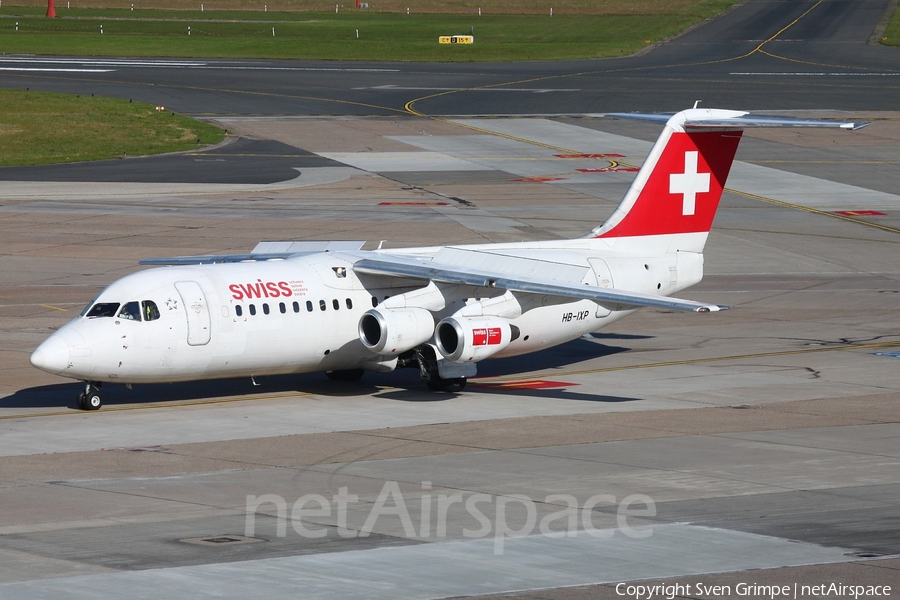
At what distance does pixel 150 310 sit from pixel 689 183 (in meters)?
14.1

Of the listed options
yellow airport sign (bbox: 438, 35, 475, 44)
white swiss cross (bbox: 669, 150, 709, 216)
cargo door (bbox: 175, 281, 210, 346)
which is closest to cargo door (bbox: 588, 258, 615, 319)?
white swiss cross (bbox: 669, 150, 709, 216)

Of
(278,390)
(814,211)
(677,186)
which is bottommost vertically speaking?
(278,390)

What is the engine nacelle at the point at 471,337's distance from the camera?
1088 inches

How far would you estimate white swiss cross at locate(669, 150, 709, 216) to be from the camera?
32.8m

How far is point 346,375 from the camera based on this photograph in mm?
30328

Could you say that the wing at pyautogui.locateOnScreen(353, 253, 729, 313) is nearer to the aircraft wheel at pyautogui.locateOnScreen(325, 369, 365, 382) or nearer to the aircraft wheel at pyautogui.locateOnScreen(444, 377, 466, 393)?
the aircraft wheel at pyautogui.locateOnScreen(444, 377, 466, 393)

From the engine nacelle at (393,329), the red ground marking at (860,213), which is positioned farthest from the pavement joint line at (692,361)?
the red ground marking at (860,213)

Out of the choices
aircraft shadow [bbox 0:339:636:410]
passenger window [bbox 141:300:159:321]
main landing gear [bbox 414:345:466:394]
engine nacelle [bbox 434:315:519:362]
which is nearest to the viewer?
passenger window [bbox 141:300:159:321]

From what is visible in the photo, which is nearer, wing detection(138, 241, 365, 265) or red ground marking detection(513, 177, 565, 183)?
wing detection(138, 241, 365, 265)

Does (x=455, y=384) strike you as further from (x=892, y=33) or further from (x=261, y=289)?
(x=892, y=33)

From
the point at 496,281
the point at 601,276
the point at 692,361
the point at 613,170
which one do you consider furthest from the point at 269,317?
the point at 613,170

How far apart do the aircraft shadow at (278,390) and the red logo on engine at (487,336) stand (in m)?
1.60

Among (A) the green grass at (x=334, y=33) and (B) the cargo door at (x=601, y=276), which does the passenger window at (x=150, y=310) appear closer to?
(B) the cargo door at (x=601, y=276)

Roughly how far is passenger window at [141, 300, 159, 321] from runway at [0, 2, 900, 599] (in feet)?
6.56
